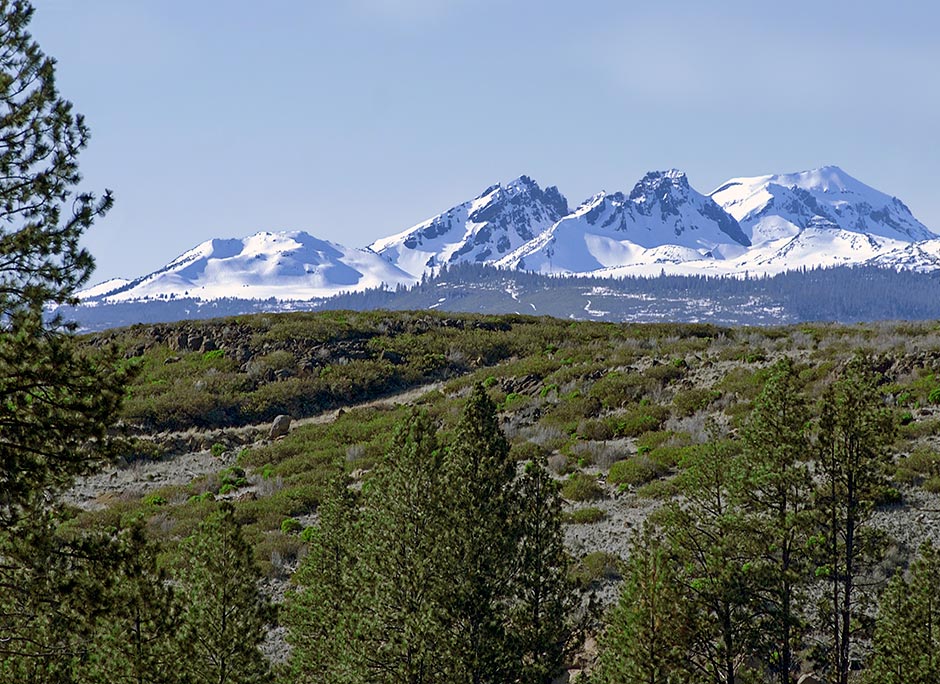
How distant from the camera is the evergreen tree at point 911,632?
1303 cm

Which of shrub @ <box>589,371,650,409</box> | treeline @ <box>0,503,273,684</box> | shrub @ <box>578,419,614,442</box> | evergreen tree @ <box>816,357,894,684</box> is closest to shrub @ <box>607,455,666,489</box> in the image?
shrub @ <box>578,419,614,442</box>

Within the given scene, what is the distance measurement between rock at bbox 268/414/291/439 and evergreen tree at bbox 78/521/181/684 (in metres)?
26.7

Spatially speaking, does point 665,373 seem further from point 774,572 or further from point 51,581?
point 51,581

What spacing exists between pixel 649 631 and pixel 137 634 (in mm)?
8068

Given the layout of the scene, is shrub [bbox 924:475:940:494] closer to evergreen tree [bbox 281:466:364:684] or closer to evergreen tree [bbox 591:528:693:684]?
evergreen tree [bbox 591:528:693:684]

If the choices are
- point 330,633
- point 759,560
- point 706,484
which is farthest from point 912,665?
point 330,633

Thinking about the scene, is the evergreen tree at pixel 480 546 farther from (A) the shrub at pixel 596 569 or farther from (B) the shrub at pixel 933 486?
(B) the shrub at pixel 933 486

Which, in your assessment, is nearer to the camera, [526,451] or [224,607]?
[224,607]

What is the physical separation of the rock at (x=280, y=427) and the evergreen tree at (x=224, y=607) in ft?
80.6

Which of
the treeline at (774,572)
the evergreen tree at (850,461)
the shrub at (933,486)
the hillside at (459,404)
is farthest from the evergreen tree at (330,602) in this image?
the shrub at (933,486)

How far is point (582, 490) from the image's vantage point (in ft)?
79.9

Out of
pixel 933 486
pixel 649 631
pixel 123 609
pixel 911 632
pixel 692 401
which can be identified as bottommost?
pixel 649 631

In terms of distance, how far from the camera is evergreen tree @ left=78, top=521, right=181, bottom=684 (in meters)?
10.2

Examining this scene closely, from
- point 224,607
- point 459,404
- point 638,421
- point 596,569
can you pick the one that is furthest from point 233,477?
point 224,607
